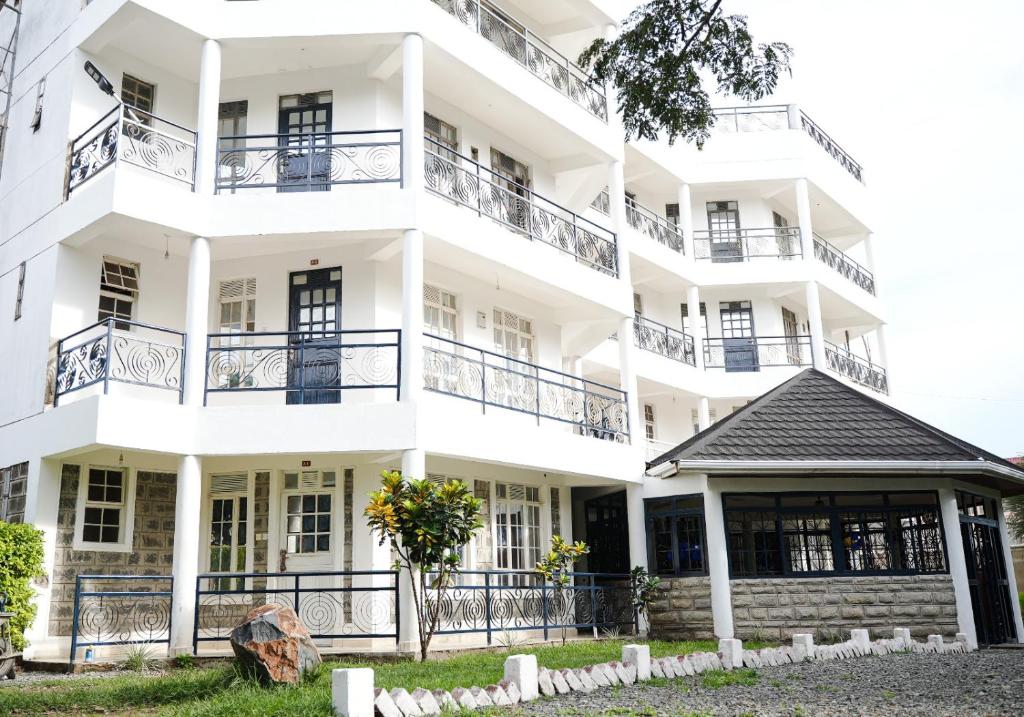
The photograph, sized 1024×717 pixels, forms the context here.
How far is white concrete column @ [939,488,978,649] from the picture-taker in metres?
14.9

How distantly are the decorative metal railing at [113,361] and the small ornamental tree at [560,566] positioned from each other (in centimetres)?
597

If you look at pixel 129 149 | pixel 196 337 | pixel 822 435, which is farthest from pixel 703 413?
pixel 129 149

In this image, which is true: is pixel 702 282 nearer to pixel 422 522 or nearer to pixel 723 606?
pixel 723 606

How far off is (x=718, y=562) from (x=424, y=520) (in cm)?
550

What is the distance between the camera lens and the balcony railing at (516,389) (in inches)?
591

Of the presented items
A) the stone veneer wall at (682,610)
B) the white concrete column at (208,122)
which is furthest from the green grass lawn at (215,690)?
the white concrete column at (208,122)

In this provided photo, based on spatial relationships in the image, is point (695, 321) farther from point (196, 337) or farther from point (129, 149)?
point (129, 149)

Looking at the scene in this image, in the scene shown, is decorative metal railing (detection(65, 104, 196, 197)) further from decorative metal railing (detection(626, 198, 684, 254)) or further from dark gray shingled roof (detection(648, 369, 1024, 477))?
decorative metal railing (detection(626, 198, 684, 254))

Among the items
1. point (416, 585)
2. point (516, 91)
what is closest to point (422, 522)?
point (416, 585)

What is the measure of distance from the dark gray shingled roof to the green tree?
581 centimetres

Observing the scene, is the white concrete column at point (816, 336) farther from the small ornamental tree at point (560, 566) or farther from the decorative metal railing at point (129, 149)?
the decorative metal railing at point (129, 149)

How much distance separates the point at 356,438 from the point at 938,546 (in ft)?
30.5

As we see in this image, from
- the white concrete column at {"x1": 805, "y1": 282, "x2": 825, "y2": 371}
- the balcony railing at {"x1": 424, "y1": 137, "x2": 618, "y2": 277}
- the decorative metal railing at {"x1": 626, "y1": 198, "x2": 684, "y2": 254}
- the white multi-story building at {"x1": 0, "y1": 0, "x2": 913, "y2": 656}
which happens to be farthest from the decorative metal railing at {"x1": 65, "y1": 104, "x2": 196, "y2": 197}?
the white concrete column at {"x1": 805, "y1": 282, "x2": 825, "y2": 371}

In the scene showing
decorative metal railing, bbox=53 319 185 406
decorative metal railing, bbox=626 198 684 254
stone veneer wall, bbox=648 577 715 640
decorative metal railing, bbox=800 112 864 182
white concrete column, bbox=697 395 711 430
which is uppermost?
decorative metal railing, bbox=800 112 864 182
